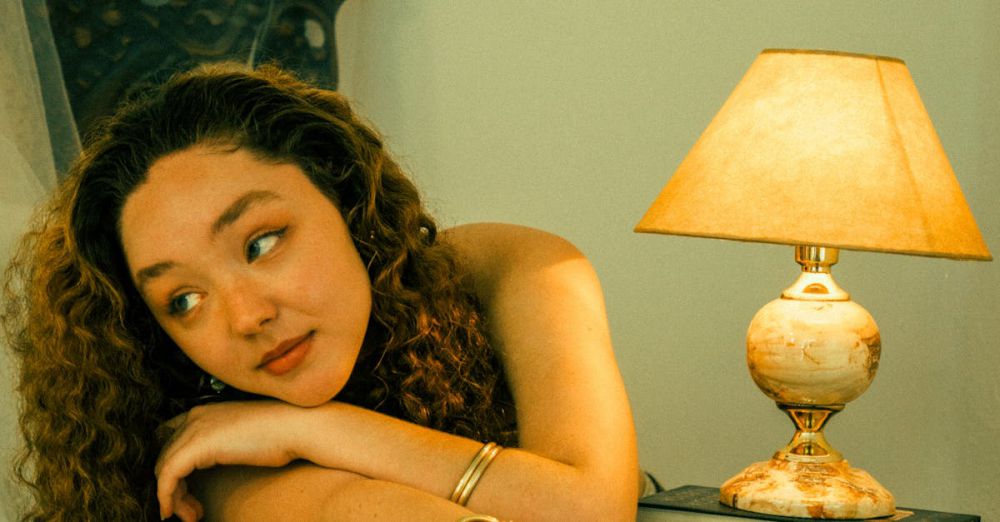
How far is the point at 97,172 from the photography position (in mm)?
→ 1473

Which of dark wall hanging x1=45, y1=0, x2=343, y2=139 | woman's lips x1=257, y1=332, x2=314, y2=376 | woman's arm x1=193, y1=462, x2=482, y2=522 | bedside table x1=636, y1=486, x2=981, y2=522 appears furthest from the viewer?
dark wall hanging x1=45, y1=0, x2=343, y2=139

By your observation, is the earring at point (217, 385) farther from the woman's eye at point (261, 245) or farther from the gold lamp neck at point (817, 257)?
the gold lamp neck at point (817, 257)

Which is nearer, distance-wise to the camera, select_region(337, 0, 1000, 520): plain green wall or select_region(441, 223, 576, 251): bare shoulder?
select_region(441, 223, 576, 251): bare shoulder

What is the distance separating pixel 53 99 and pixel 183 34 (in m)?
0.30

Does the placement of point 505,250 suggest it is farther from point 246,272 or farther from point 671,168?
point 671,168

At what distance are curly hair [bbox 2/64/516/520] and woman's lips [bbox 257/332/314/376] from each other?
182mm

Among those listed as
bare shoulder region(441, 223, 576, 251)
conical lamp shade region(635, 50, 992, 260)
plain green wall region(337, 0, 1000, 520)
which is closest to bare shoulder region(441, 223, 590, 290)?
bare shoulder region(441, 223, 576, 251)

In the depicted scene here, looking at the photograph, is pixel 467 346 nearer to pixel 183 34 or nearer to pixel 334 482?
pixel 334 482

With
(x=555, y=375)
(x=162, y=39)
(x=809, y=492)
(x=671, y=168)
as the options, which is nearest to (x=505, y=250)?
(x=555, y=375)

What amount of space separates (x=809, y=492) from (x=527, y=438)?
0.36 m

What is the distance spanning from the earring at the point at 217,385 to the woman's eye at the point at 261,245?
0.89ft

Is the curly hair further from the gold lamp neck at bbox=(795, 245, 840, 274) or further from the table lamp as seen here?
the gold lamp neck at bbox=(795, 245, 840, 274)

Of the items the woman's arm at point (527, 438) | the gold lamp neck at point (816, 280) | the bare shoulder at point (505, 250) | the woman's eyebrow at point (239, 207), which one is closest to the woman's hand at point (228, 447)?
the woman's arm at point (527, 438)

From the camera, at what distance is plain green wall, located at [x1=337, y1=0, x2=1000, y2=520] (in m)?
2.47
